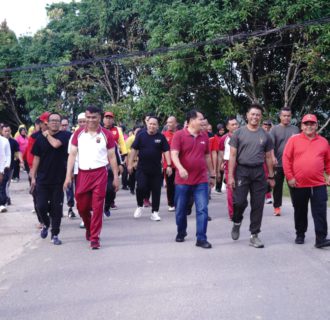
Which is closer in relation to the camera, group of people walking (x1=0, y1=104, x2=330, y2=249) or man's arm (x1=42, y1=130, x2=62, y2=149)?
group of people walking (x1=0, y1=104, x2=330, y2=249)

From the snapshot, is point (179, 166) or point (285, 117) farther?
point (285, 117)

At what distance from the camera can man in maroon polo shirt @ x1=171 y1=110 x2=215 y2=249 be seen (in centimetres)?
752

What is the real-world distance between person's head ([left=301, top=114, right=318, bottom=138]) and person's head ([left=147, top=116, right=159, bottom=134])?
3198mm

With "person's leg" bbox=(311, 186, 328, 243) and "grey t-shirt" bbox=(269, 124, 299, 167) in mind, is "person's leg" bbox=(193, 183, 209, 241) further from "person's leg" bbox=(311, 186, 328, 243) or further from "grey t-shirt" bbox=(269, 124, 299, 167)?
"grey t-shirt" bbox=(269, 124, 299, 167)

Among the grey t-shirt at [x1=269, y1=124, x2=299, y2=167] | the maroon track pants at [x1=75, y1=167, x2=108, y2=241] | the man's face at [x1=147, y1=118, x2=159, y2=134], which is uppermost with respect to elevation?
the man's face at [x1=147, y1=118, x2=159, y2=134]

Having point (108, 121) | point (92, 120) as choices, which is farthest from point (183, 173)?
point (108, 121)

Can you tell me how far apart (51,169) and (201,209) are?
230 cm

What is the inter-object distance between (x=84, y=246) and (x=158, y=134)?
3.12 meters

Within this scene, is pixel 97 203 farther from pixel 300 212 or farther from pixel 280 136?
pixel 280 136

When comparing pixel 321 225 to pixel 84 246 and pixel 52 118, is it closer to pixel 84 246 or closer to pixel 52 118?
pixel 84 246

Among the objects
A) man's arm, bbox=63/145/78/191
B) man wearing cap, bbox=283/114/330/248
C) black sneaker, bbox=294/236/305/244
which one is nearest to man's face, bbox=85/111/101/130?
man's arm, bbox=63/145/78/191

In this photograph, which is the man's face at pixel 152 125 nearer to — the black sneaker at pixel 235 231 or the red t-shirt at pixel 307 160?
the black sneaker at pixel 235 231

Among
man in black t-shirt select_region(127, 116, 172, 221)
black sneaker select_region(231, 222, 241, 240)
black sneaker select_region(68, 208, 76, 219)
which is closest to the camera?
black sneaker select_region(231, 222, 241, 240)

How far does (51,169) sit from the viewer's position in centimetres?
798
